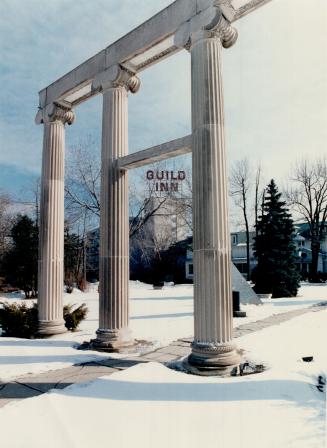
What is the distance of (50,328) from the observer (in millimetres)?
9961

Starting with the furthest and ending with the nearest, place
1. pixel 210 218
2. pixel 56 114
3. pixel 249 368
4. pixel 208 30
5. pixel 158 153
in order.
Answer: pixel 56 114 < pixel 158 153 < pixel 208 30 < pixel 210 218 < pixel 249 368

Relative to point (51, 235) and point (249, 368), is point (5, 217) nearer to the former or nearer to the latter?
point (51, 235)

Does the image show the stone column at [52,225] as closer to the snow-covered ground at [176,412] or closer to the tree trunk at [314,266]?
the snow-covered ground at [176,412]

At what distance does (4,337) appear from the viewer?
9.71 m

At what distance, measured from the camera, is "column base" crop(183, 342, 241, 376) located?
6.11 metres

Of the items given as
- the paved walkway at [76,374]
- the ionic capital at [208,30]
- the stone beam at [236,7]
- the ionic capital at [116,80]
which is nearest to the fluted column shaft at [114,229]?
the ionic capital at [116,80]

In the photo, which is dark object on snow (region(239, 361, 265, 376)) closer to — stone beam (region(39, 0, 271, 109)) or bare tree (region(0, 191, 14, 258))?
stone beam (region(39, 0, 271, 109))

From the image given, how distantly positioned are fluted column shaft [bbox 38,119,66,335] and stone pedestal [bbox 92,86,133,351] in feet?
7.47

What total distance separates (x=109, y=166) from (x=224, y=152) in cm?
315

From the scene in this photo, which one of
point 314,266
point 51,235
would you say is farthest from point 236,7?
point 314,266

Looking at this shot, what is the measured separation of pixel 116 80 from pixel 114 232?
3.64 m

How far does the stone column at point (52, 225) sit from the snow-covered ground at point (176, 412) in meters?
4.47

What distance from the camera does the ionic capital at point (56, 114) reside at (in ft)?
34.9

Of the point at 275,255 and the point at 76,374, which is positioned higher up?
the point at 275,255
